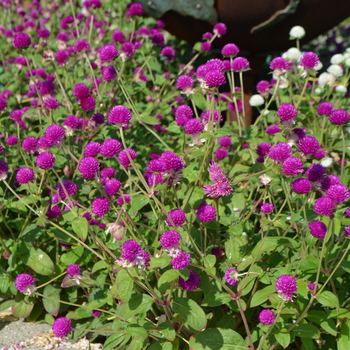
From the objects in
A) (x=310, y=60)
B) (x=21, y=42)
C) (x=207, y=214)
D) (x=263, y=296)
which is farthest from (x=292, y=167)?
(x=21, y=42)

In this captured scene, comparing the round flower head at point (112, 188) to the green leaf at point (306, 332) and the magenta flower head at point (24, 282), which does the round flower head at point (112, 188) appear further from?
the green leaf at point (306, 332)

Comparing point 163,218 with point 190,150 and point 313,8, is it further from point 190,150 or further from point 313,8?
point 313,8

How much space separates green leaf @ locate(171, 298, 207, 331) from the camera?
5.73 feet

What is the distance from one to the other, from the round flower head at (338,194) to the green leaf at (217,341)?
0.62m

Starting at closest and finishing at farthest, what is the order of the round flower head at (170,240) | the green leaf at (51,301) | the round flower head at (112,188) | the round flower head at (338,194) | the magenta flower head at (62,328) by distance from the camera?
the round flower head at (170,240) < the round flower head at (338,194) < the round flower head at (112,188) < the magenta flower head at (62,328) < the green leaf at (51,301)

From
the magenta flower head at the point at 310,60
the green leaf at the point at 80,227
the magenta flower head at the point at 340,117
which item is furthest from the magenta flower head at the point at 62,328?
the magenta flower head at the point at 310,60

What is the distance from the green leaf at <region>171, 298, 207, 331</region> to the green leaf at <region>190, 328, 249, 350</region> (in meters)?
0.12

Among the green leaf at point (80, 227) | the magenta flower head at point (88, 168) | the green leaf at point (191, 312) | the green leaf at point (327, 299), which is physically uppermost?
the magenta flower head at point (88, 168)

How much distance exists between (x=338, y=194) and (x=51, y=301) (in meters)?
1.36

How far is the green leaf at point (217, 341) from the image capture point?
1847mm

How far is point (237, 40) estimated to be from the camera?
13.1 ft

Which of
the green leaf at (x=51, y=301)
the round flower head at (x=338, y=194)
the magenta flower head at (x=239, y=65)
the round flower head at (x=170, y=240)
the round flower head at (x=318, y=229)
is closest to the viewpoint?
the round flower head at (x=170, y=240)

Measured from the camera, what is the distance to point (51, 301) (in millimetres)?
2332

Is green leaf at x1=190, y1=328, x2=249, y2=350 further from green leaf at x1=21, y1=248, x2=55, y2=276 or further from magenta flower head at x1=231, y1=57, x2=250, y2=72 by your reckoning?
magenta flower head at x1=231, y1=57, x2=250, y2=72
